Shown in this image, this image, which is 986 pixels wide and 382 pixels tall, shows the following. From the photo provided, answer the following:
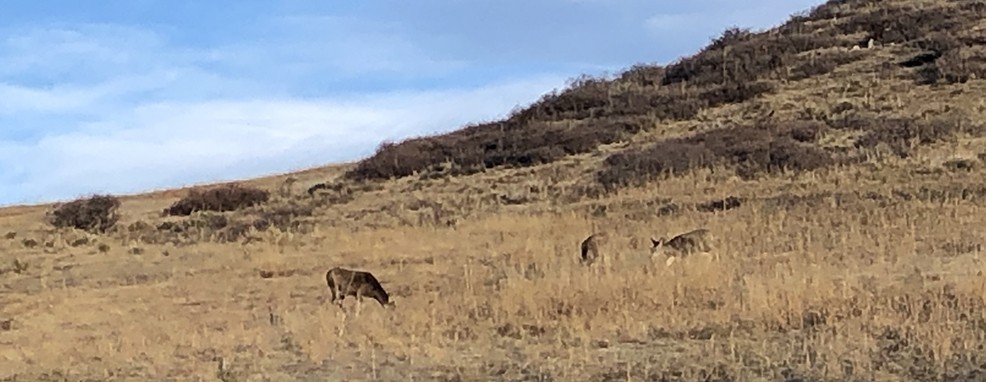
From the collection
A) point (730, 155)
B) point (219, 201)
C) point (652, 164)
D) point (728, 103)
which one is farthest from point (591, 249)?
point (728, 103)

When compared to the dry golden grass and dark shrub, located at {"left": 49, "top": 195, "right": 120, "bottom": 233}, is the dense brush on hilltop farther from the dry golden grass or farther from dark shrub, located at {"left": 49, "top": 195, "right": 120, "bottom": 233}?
dark shrub, located at {"left": 49, "top": 195, "right": 120, "bottom": 233}

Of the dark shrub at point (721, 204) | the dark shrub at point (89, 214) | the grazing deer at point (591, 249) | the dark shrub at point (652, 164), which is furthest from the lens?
the dark shrub at point (89, 214)

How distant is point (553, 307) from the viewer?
37.3 ft

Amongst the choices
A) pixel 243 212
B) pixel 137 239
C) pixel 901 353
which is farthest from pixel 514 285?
pixel 243 212

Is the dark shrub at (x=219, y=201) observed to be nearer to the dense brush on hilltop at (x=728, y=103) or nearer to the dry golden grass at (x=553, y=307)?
the dense brush on hilltop at (x=728, y=103)

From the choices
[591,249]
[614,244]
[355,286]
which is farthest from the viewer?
[614,244]

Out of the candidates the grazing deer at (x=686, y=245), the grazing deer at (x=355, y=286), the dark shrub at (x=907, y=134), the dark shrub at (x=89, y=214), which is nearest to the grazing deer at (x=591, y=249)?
the grazing deer at (x=686, y=245)

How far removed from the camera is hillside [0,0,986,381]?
30.8 ft

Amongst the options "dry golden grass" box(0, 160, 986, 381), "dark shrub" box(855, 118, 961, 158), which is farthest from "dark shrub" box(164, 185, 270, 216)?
"dark shrub" box(855, 118, 961, 158)

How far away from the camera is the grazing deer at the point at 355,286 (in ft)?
45.2

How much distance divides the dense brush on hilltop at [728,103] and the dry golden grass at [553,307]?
527 cm

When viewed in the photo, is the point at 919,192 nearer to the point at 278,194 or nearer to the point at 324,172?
the point at 278,194

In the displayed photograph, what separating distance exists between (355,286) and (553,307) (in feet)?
10.6

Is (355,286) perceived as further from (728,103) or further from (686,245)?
(728,103)
